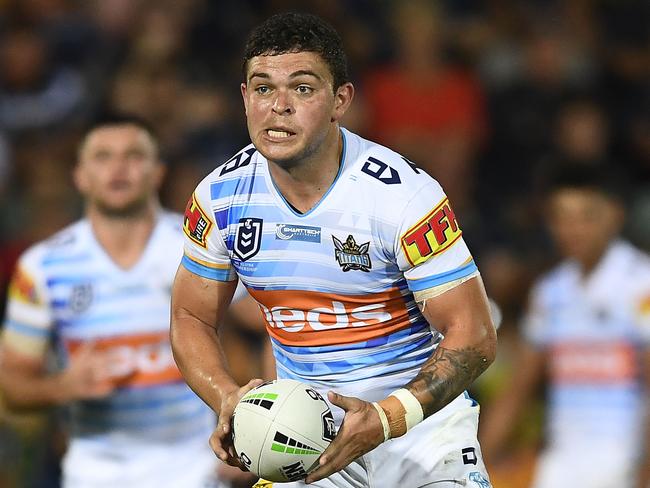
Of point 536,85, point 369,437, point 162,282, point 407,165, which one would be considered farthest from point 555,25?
point 369,437

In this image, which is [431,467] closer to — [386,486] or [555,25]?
[386,486]

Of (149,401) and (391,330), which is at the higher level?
(391,330)

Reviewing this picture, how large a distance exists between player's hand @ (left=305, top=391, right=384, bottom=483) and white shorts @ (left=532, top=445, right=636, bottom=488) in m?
4.30

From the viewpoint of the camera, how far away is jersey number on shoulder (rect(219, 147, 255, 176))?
5129mm

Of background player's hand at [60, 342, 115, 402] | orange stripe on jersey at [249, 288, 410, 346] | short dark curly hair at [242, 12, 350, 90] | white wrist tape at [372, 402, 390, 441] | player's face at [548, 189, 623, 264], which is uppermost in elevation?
short dark curly hair at [242, 12, 350, 90]

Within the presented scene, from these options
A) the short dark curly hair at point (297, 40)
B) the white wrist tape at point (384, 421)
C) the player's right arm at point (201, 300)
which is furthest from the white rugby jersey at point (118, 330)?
the white wrist tape at point (384, 421)

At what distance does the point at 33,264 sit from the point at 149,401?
0.96 metres

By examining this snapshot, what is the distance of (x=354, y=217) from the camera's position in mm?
4801

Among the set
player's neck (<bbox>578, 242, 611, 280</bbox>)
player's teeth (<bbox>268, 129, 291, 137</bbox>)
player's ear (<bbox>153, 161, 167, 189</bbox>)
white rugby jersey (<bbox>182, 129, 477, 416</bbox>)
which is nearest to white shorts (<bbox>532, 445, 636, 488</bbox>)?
player's neck (<bbox>578, 242, 611, 280</bbox>)

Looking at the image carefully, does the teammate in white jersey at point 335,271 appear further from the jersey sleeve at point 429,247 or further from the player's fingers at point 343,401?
the player's fingers at point 343,401

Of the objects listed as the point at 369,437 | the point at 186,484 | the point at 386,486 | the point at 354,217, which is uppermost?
the point at 354,217

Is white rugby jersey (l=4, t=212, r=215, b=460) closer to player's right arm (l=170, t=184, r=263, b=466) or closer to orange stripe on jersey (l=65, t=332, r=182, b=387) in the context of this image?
orange stripe on jersey (l=65, t=332, r=182, b=387)

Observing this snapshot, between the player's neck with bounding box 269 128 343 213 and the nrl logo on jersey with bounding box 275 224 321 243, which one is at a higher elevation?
the player's neck with bounding box 269 128 343 213

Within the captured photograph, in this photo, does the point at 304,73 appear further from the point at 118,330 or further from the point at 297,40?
the point at 118,330
